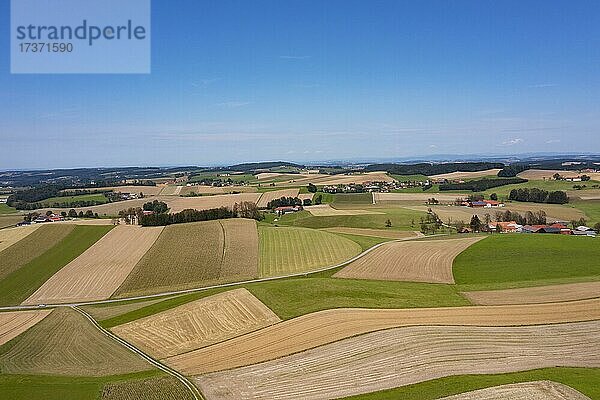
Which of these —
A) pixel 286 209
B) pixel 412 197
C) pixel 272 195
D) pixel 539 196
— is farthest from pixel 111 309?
pixel 539 196

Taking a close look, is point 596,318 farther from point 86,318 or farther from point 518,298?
point 86,318

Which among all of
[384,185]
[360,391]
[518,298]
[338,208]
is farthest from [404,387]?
[384,185]

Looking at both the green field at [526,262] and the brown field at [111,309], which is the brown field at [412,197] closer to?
the green field at [526,262]

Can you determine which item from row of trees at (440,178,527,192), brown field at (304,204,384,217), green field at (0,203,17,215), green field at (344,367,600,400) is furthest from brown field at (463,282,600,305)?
green field at (0,203,17,215)

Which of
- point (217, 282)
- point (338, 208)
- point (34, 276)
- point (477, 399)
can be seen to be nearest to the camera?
point (477, 399)

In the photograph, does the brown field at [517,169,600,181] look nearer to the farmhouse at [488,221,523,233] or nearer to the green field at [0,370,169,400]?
the farmhouse at [488,221,523,233]

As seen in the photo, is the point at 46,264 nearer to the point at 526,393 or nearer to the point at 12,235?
the point at 12,235

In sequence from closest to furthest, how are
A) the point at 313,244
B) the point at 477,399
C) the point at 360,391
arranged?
the point at 477,399 → the point at 360,391 → the point at 313,244

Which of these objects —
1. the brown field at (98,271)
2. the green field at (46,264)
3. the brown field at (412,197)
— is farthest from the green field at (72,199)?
the brown field at (412,197)
